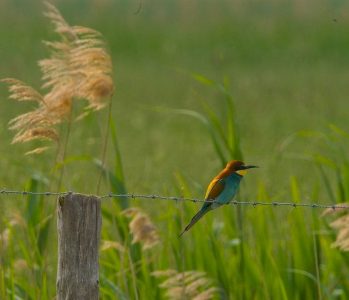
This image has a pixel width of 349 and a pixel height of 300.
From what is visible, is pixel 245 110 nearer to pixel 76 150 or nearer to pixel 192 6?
pixel 76 150

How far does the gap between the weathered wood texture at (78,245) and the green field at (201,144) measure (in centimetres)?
130

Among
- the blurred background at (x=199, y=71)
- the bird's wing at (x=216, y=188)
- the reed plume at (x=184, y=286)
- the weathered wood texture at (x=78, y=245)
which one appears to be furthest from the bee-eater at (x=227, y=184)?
the blurred background at (x=199, y=71)

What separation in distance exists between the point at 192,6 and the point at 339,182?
81.7 feet

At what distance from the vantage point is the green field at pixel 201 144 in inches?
286

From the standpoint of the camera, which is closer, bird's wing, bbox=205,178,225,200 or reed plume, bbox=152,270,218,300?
bird's wing, bbox=205,178,225,200

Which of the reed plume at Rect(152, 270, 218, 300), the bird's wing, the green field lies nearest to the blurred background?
the green field

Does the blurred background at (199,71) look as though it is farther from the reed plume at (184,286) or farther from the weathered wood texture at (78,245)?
the weathered wood texture at (78,245)

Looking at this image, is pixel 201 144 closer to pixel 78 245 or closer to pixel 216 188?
pixel 216 188

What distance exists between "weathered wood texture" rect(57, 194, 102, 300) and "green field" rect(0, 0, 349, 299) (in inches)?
51.2

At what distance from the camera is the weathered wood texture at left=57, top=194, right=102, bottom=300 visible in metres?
4.83

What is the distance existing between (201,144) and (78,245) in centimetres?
1242

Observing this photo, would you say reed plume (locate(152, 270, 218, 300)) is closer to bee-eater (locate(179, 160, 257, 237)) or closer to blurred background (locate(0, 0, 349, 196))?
bee-eater (locate(179, 160, 257, 237))

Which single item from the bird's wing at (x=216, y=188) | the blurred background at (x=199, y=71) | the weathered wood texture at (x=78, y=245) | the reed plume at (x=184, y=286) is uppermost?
the weathered wood texture at (x=78, y=245)

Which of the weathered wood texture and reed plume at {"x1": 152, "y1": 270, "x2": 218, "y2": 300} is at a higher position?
the weathered wood texture
